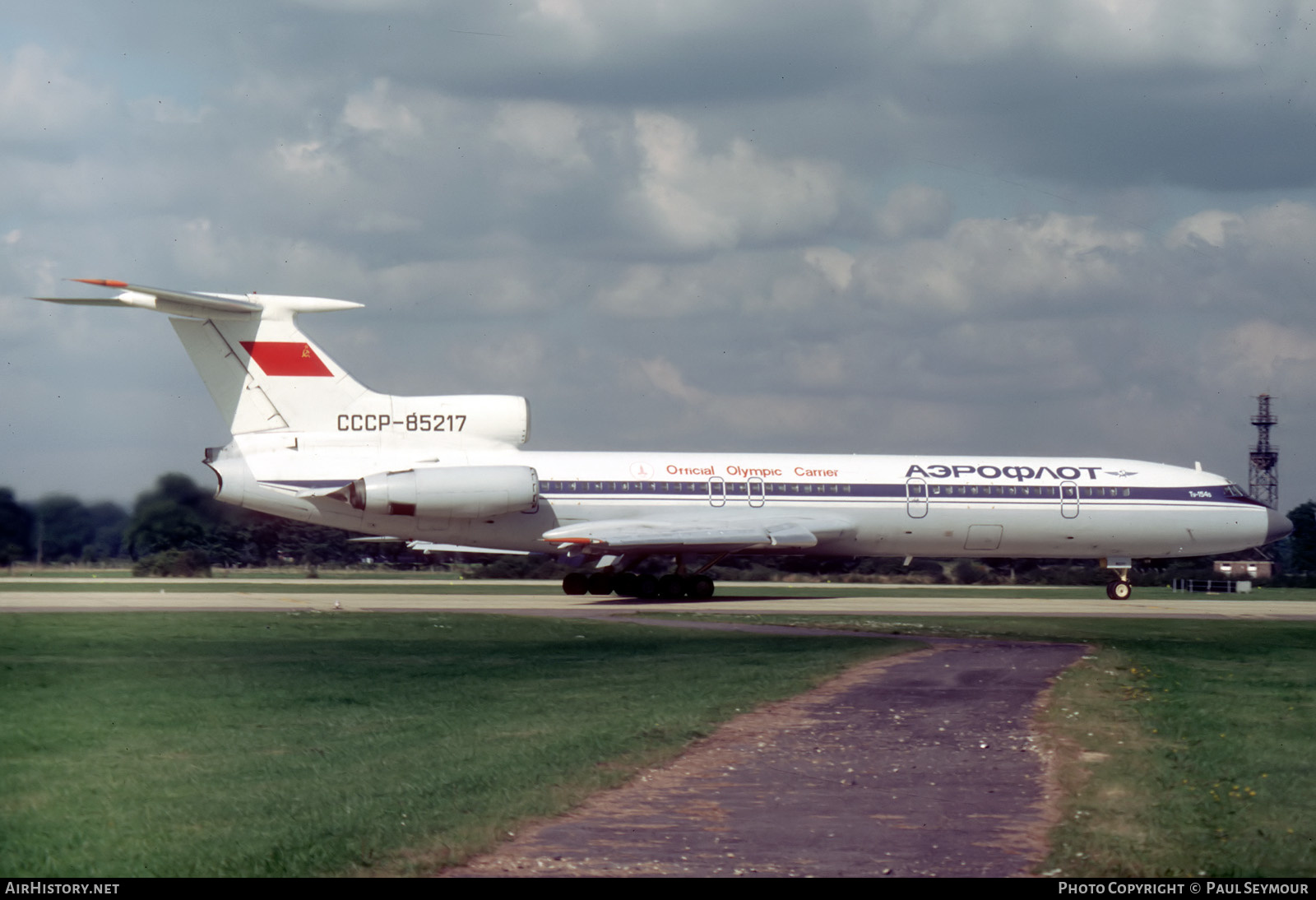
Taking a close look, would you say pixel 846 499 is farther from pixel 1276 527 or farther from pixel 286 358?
pixel 286 358

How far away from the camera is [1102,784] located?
1051 cm

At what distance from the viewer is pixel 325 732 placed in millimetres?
12438

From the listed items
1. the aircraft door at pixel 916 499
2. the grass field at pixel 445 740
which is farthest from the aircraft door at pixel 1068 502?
the grass field at pixel 445 740

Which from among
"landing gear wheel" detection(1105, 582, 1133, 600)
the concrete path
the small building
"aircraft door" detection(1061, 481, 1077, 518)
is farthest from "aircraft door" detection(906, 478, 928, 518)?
the small building

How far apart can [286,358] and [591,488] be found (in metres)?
8.66

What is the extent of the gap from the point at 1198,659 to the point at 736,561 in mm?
34512

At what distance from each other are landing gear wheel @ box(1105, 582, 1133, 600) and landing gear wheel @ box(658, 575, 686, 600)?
46.7 ft

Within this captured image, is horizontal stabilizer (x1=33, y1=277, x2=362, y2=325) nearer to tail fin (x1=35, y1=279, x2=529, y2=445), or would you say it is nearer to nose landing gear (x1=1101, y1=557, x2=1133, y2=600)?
tail fin (x1=35, y1=279, x2=529, y2=445)

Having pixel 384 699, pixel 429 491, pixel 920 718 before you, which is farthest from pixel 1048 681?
pixel 429 491

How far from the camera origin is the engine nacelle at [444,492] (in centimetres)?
3353

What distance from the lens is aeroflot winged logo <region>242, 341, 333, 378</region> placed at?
3375 cm

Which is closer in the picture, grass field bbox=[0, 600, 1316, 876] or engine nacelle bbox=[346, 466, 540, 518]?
grass field bbox=[0, 600, 1316, 876]

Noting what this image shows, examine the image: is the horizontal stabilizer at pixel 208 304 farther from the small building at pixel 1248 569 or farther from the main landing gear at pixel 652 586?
the small building at pixel 1248 569
